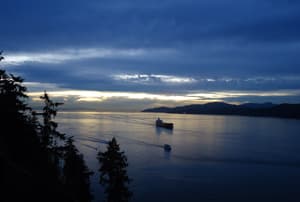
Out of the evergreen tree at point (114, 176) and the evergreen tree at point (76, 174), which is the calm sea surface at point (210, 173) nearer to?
the evergreen tree at point (76, 174)

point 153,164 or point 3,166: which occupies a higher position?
point 3,166

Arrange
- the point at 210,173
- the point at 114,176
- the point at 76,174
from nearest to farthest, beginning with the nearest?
the point at 114,176 → the point at 76,174 → the point at 210,173

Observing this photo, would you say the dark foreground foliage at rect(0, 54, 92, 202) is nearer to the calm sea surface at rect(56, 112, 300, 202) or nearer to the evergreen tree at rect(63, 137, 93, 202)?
the evergreen tree at rect(63, 137, 93, 202)

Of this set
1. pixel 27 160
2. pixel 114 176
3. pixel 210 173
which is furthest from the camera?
pixel 210 173

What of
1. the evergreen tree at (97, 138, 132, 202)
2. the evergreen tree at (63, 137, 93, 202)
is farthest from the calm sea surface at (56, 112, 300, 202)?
the evergreen tree at (97, 138, 132, 202)

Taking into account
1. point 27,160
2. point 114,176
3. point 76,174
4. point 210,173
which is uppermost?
point 27,160

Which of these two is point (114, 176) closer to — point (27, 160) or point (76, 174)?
point (76, 174)

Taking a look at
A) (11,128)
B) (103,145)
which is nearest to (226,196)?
(11,128)

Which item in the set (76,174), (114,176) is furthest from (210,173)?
(76,174)

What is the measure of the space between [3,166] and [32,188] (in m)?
1.15

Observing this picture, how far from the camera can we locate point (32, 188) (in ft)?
29.4

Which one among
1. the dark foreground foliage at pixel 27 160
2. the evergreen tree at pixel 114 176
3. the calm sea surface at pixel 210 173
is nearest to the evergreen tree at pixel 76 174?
the dark foreground foliage at pixel 27 160

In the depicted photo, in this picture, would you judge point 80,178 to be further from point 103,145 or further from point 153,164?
point 103,145

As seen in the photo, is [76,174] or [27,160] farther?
[76,174]
